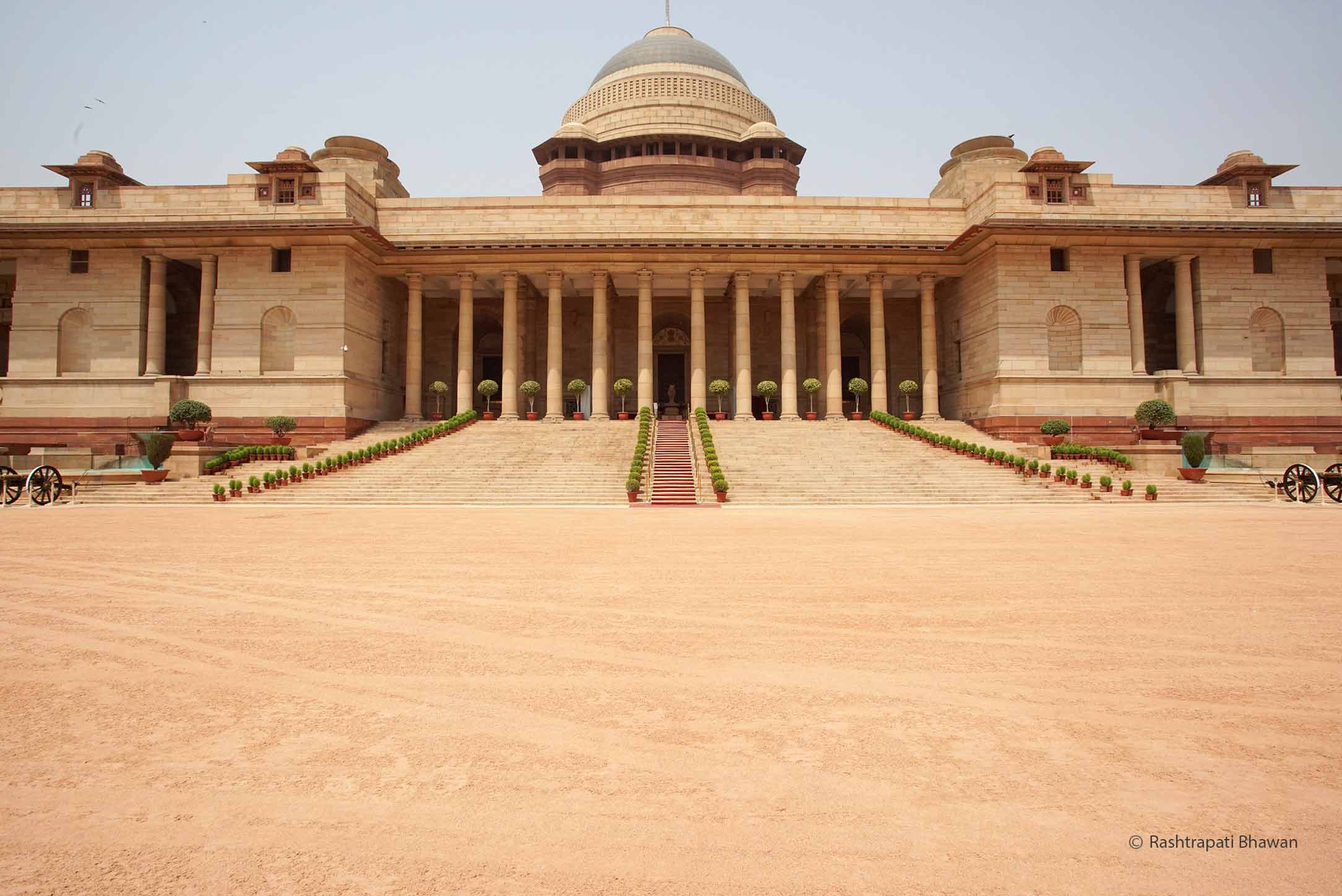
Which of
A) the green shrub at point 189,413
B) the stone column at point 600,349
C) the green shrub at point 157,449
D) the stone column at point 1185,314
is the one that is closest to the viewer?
the green shrub at point 157,449

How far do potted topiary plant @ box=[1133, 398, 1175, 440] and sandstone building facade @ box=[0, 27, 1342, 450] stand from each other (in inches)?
100

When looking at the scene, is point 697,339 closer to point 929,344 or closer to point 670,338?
point 670,338

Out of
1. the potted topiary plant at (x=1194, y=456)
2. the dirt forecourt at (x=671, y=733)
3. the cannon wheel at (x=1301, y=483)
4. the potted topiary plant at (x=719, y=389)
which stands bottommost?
the dirt forecourt at (x=671, y=733)

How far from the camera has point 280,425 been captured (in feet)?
103

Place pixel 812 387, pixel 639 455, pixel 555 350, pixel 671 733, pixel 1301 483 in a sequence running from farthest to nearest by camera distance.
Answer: pixel 555 350, pixel 812 387, pixel 639 455, pixel 1301 483, pixel 671 733

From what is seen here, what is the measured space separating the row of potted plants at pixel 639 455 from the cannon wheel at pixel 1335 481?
1937cm

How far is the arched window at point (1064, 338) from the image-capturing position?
1331 inches

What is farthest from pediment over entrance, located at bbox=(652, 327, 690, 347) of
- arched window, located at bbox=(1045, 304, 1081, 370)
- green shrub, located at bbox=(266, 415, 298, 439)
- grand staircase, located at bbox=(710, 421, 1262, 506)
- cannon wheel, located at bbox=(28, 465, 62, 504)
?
cannon wheel, located at bbox=(28, 465, 62, 504)

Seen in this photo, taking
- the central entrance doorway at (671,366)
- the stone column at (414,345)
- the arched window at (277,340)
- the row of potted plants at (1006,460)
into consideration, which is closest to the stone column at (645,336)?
the central entrance doorway at (671,366)

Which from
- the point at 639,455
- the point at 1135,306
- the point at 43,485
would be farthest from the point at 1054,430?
the point at 43,485

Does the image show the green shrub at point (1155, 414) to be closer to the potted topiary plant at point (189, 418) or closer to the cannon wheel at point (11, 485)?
the potted topiary plant at point (189, 418)

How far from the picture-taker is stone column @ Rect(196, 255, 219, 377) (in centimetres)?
3356

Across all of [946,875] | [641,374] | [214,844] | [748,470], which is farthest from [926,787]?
[641,374]

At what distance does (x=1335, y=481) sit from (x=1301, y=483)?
81 centimetres
